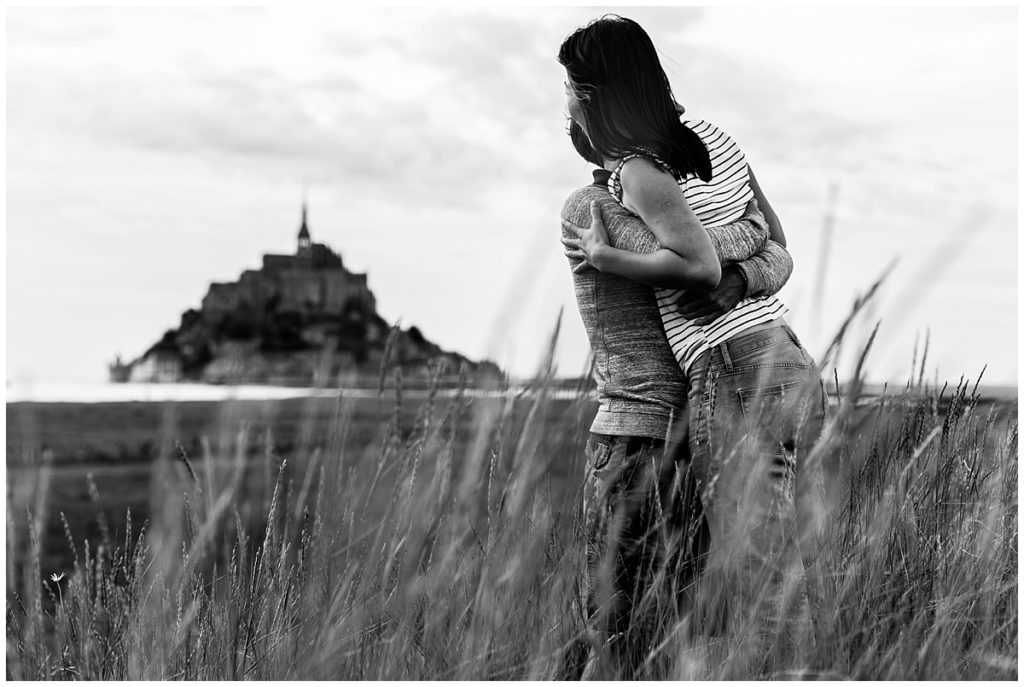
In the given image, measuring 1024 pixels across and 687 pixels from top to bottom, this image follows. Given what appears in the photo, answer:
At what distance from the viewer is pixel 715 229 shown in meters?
1.65

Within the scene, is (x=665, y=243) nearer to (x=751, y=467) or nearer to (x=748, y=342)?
(x=748, y=342)

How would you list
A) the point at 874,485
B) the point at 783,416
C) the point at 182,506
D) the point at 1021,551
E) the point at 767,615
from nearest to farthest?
the point at 783,416
the point at 767,615
the point at 182,506
the point at 874,485
the point at 1021,551

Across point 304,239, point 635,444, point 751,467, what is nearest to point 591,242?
point 635,444

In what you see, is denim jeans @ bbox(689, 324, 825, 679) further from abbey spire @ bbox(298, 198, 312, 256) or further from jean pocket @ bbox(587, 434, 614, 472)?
abbey spire @ bbox(298, 198, 312, 256)

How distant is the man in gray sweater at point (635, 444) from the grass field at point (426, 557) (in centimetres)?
8

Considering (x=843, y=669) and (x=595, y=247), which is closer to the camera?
(x=595, y=247)

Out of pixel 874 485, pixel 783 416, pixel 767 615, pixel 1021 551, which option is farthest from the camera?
pixel 1021 551

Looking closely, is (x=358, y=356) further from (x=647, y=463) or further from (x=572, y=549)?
(x=647, y=463)

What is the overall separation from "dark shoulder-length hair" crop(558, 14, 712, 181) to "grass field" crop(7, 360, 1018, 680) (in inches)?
21.5

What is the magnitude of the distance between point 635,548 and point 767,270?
556 mm

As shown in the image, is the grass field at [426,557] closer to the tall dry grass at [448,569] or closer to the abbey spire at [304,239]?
the tall dry grass at [448,569]

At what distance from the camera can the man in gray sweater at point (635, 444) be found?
1.62 metres

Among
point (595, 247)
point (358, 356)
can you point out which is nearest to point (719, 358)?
point (595, 247)

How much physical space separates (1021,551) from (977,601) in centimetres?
21
